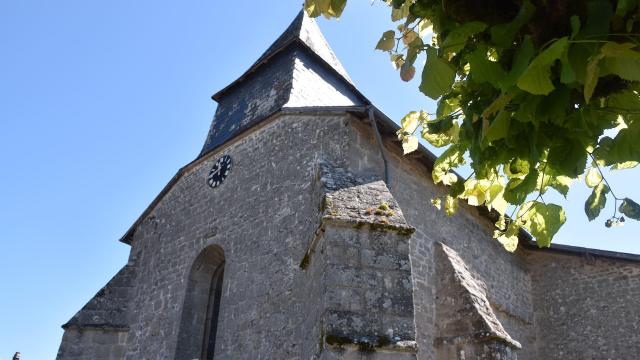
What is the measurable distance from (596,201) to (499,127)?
2.82ft

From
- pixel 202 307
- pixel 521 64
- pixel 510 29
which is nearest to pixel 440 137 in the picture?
pixel 510 29

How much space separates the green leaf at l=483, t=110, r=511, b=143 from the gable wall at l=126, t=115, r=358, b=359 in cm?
460

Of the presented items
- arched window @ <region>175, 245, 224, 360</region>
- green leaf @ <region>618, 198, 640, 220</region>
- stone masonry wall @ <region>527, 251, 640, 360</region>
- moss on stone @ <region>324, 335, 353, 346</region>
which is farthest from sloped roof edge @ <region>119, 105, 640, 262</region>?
green leaf @ <region>618, 198, 640, 220</region>

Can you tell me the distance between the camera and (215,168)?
1102 centimetres

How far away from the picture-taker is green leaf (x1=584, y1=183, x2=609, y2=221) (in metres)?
2.76

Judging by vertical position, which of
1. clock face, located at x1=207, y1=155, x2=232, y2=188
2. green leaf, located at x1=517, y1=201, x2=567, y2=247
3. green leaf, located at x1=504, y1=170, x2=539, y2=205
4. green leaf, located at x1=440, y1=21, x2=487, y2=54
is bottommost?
green leaf, located at x1=517, y1=201, x2=567, y2=247

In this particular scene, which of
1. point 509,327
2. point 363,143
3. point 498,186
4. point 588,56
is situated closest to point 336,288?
point 498,186

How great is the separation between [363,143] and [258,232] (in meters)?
2.24

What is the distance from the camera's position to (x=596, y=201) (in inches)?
109

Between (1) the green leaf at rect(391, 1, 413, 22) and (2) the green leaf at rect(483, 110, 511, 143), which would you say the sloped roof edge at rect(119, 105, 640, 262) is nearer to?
(1) the green leaf at rect(391, 1, 413, 22)

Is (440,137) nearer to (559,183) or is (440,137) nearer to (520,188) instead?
(559,183)

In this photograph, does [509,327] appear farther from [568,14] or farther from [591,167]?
[568,14]

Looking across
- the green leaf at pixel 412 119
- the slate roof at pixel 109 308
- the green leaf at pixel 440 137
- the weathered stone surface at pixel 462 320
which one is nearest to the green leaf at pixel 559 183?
the green leaf at pixel 440 137

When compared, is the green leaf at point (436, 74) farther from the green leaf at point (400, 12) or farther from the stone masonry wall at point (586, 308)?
the stone masonry wall at point (586, 308)
